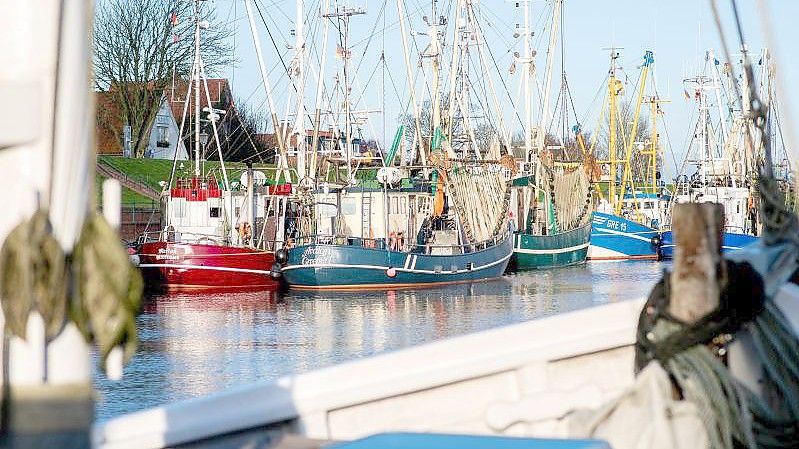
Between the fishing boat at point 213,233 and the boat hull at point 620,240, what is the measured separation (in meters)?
19.0

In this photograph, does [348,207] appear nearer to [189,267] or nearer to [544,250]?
[189,267]

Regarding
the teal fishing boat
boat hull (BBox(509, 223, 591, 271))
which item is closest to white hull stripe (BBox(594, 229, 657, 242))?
the teal fishing boat

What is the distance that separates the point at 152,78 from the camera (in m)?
61.2

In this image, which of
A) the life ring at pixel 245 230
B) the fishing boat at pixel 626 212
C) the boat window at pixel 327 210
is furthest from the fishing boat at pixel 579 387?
the fishing boat at pixel 626 212

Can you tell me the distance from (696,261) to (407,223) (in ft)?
103

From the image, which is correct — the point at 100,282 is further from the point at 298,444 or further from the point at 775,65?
the point at 775,65

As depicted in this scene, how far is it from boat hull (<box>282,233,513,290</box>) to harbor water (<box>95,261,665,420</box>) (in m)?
0.37

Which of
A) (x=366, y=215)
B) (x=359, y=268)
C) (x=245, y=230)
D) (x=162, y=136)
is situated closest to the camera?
(x=359, y=268)

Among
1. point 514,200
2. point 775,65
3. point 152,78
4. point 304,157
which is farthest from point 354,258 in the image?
point 152,78

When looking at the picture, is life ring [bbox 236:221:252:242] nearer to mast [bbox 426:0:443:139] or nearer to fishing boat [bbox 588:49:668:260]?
mast [bbox 426:0:443:139]

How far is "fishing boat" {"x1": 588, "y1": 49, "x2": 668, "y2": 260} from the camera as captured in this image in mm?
50531

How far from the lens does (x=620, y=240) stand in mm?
50875

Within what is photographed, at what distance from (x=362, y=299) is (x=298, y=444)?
25768 mm

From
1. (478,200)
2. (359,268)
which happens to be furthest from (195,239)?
(478,200)
